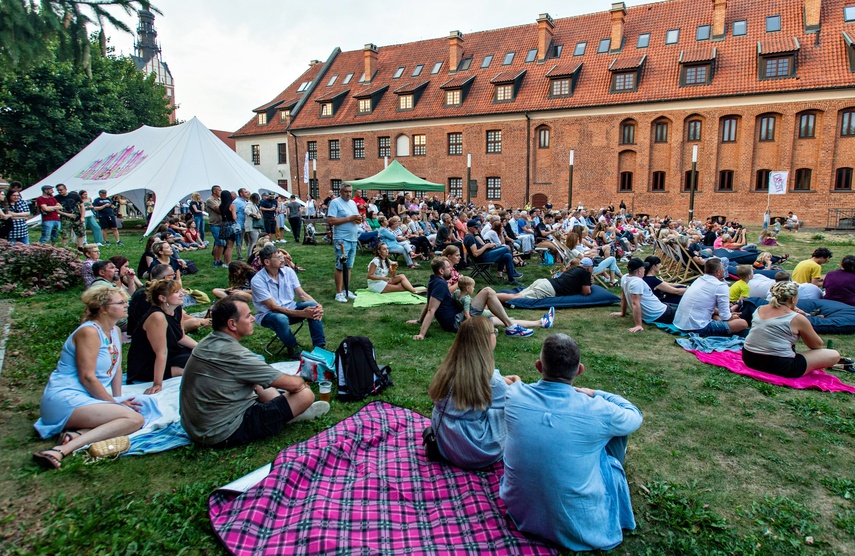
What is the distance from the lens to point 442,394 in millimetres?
3797

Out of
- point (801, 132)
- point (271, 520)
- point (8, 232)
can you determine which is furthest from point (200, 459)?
point (801, 132)

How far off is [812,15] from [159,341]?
37361 mm

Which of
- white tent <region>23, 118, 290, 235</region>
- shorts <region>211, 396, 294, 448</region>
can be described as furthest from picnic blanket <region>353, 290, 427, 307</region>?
white tent <region>23, 118, 290, 235</region>

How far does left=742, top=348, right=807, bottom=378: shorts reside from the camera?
5859 mm

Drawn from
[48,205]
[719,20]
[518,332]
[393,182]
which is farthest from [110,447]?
[719,20]

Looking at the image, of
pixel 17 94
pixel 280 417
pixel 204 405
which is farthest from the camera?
pixel 17 94

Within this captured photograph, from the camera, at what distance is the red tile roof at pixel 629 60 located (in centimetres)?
2845

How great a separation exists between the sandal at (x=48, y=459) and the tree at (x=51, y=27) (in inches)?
133

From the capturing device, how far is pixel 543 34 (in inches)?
1403

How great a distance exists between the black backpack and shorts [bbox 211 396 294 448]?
0.85 m

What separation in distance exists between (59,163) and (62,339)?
2955cm

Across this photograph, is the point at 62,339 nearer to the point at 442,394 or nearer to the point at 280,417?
the point at 280,417

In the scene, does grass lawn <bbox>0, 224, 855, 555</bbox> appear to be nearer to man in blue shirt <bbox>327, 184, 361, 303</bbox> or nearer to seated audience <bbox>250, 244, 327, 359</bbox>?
seated audience <bbox>250, 244, 327, 359</bbox>

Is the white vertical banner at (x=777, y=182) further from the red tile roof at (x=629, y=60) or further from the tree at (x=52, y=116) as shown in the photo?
the tree at (x=52, y=116)
